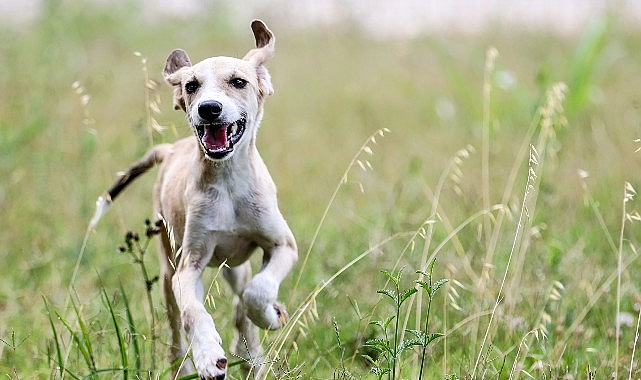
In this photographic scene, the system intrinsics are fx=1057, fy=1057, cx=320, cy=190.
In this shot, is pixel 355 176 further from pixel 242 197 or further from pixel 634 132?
pixel 242 197

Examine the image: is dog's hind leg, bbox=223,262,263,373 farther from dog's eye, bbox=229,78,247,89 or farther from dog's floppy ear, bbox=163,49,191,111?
dog's eye, bbox=229,78,247,89

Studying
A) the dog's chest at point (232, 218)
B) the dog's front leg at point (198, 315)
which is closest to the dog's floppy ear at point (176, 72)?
the dog's chest at point (232, 218)

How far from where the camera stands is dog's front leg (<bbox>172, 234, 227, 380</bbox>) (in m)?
3.47

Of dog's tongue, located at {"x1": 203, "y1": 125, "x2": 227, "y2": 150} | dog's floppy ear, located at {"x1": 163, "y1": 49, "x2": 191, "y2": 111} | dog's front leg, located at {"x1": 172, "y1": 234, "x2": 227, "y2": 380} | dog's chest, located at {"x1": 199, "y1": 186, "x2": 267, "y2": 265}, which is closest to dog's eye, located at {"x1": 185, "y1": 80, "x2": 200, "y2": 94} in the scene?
dog's floppy ear, located at {"x1": 163, "y1": 49, "x2": 191, "y2": 111}

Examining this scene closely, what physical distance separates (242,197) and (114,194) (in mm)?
1003

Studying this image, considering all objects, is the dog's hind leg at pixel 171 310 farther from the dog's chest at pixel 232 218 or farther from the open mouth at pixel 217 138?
the open mouth at pixel 217 138

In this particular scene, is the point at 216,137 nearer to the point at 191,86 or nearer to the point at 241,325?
the point at 191,86

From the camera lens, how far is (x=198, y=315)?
3.71 metres

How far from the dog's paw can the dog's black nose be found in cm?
61

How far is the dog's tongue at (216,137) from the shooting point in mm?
3760

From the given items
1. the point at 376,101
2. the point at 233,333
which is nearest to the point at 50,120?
the point at 376,101

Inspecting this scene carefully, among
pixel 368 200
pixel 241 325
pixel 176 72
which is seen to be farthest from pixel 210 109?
pixel 368 200

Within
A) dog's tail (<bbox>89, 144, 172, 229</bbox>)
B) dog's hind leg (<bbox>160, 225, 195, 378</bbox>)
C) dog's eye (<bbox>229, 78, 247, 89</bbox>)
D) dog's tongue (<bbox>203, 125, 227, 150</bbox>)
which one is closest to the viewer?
dog's tongue (<bbox>203, 125, 227, 150</bbox>)

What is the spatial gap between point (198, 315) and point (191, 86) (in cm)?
85
